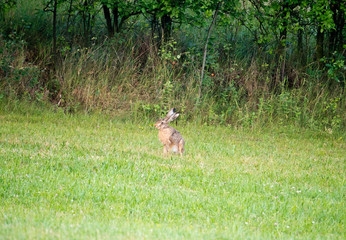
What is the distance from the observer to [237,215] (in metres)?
5.69

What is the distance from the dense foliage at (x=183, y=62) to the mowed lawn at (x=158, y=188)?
2.81 meters

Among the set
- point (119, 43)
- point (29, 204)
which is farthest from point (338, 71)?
point (29, 204)

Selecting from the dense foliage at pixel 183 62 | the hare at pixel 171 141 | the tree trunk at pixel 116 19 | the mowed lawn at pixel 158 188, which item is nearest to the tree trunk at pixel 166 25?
the dense foliage at pixel 183 62

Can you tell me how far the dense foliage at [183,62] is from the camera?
1338 centimetres

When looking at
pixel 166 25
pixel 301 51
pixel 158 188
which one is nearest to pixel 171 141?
pixel 158 188

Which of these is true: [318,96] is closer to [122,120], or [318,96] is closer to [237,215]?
[122,120]

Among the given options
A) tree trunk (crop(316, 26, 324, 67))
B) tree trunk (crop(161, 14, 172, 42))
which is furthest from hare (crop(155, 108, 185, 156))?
tree trunk (crop(316, 26, 324, 67))

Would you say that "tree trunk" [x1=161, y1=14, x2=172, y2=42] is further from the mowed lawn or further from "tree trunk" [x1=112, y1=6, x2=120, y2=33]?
the mowed lawn

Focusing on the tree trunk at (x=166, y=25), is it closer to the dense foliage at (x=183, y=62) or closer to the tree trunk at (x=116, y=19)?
the dense foliage at (x=183, y=62)

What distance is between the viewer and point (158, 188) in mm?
6461

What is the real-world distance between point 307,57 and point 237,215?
10.9 m

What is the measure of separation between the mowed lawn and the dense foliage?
2.81 meters

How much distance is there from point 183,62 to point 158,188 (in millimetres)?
8960

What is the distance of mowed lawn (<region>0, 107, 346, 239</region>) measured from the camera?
5039 mm
